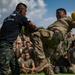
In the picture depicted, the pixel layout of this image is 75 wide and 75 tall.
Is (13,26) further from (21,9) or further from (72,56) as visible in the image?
(72,56)

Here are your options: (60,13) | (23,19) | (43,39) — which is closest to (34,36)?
(43,39)

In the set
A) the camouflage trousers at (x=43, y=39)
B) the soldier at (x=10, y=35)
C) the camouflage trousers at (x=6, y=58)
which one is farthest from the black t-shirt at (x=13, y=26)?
the camouflage trousers at (x=43, y=39)

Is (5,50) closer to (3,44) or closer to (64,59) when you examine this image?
(3,44)

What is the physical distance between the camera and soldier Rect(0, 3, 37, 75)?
237 inches

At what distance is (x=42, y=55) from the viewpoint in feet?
21.4

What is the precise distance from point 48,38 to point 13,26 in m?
0.88

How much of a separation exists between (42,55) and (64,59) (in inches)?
192

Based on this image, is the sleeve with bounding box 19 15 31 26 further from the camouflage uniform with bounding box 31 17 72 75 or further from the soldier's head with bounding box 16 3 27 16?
the camouflage uniform with bounding box 31 17 72 75

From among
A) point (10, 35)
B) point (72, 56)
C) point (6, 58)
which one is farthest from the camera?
point (72, 56)

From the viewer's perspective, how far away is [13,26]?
6168mm

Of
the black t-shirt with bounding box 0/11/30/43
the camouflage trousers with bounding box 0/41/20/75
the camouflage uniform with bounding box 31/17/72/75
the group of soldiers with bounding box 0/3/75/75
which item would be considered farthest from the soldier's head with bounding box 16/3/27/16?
the camouflage trousers with bounding box 0/41/20/75

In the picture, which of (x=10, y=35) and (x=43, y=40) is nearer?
(x=10, y=35)

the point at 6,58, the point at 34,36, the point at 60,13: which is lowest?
the point at 6,58

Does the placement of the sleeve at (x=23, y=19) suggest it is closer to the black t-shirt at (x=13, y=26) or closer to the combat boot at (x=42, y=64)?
the black t-shirt at (x=13, y=26)
